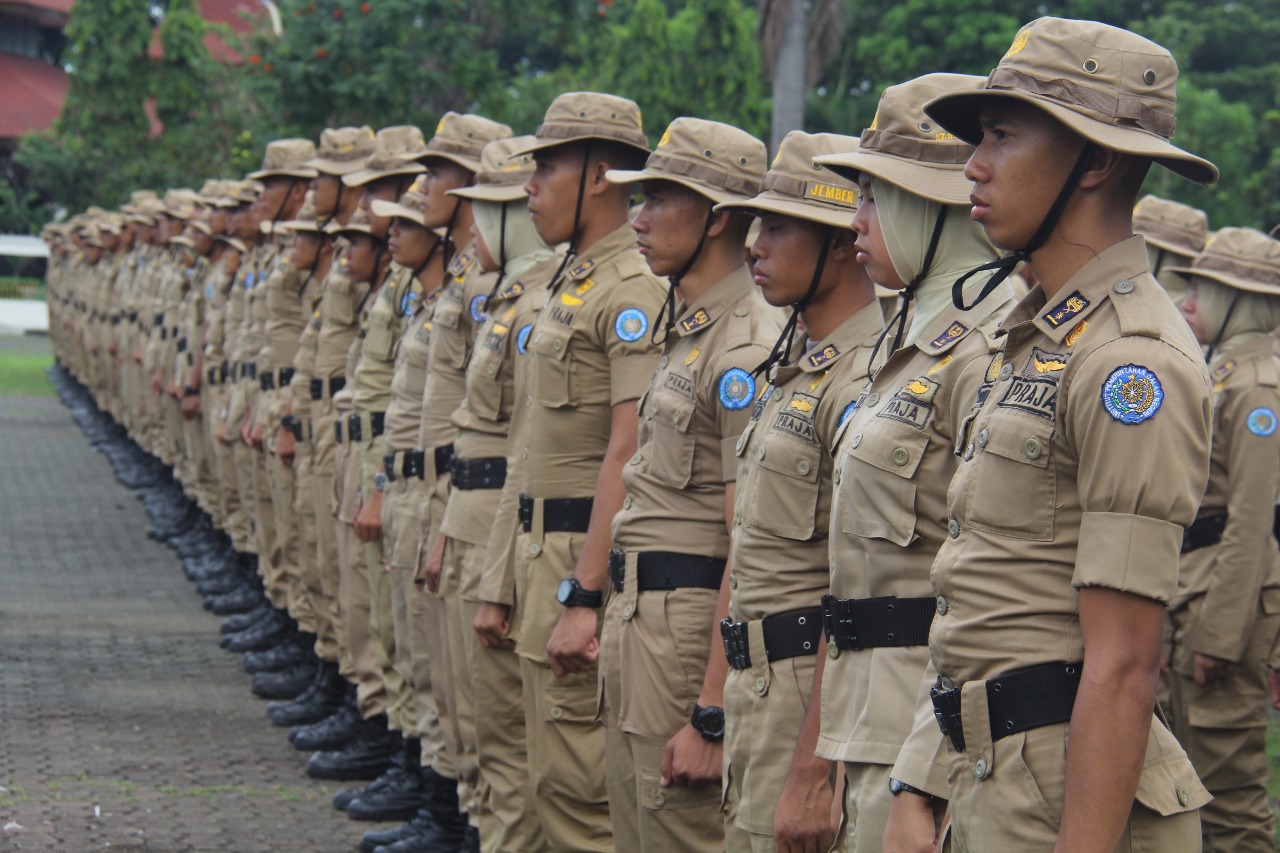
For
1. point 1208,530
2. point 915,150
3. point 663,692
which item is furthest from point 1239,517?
point 915,150

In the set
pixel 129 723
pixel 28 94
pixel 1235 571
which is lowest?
pixel 28 94

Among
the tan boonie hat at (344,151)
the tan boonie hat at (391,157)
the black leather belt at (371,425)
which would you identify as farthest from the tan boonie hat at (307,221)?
the black leather belt at (371,425)

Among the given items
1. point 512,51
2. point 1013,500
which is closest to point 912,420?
point 1013,500

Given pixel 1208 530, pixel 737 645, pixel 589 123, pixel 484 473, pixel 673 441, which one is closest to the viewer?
pixel 737 645

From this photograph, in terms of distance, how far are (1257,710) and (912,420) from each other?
354 centimetres

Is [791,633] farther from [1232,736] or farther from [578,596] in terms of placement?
[1232,736]

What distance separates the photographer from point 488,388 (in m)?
5.95

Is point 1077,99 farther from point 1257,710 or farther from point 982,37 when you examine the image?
point 982,37

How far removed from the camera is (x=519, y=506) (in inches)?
218

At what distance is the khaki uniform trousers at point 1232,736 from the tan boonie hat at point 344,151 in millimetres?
5151

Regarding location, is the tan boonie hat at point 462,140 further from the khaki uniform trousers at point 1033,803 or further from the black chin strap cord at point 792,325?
the khaki uniform trousers at point 1033,803

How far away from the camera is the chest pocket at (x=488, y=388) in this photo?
19.4 ft

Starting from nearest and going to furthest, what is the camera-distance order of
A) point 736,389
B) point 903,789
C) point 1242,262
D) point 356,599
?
point 903,789 < point 736,389 < point 1242,262 < point 356,599

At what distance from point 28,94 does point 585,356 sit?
4880 cm
